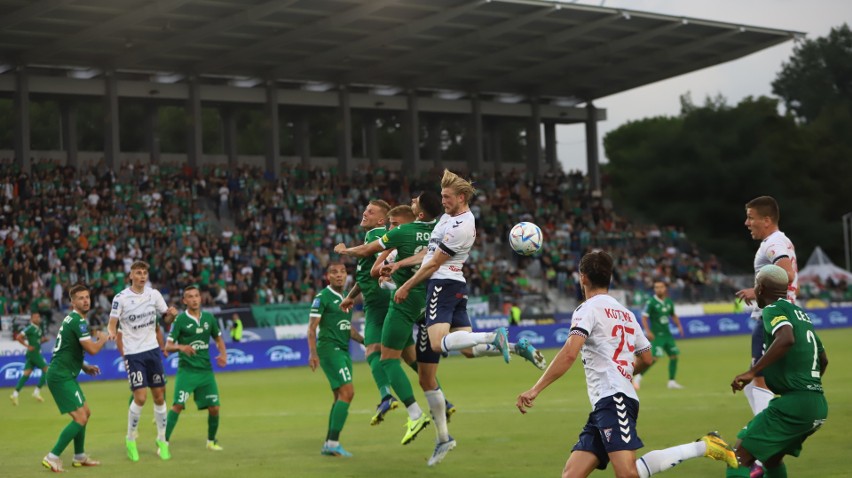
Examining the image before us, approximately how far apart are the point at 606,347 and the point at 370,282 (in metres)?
5.27

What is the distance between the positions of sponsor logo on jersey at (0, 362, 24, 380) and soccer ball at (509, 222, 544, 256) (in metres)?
22.4

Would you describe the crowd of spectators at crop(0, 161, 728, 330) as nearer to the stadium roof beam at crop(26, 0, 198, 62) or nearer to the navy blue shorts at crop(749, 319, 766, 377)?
the stadium roof beam at crop(26, 0, 198, 62)

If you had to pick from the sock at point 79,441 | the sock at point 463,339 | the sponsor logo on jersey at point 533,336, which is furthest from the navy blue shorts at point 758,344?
the sponsor logo on jersey at point 533,336

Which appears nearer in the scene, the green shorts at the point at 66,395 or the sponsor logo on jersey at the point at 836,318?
the green shorts at the point at 66,395

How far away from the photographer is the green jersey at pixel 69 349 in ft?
45.8

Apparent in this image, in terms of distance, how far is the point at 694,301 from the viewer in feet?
152

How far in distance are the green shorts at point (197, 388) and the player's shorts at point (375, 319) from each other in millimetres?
3115

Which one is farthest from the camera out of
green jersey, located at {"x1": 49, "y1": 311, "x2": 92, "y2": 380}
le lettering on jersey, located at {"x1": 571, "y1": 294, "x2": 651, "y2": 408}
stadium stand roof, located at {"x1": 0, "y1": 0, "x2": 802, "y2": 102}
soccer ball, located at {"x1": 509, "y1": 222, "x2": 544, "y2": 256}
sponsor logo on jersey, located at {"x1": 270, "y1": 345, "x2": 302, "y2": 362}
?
stadium stand roof, located at {"x1": 0, "y1": 0, "x2": 802, "y2": 102}

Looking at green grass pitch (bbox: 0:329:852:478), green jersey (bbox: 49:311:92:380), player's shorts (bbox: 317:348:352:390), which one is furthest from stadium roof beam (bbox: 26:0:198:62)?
player's shorts (bbox: 317:348:352:390)

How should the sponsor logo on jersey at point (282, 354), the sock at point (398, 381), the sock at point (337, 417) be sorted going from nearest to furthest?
the sock at point (398, 381)
the sock at point (337, 417)
the sponsor logo on jersey at point (282, 354)

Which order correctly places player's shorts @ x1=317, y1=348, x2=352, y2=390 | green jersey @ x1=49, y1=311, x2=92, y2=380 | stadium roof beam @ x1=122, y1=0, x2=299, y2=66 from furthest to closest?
stadium roof beam @ x1=122, y1=0, x2=299, y2=66, player's shorts @ x1=317, y1=348, x2=352, y2=390, green jersey @ x1=49, y1=311, x2=92, y2=380

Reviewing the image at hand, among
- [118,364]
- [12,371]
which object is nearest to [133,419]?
[12,371]

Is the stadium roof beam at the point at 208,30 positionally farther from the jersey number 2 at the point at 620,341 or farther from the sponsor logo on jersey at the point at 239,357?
the jersey number 2 at the point at 620,341

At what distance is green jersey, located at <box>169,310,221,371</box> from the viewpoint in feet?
50.9
